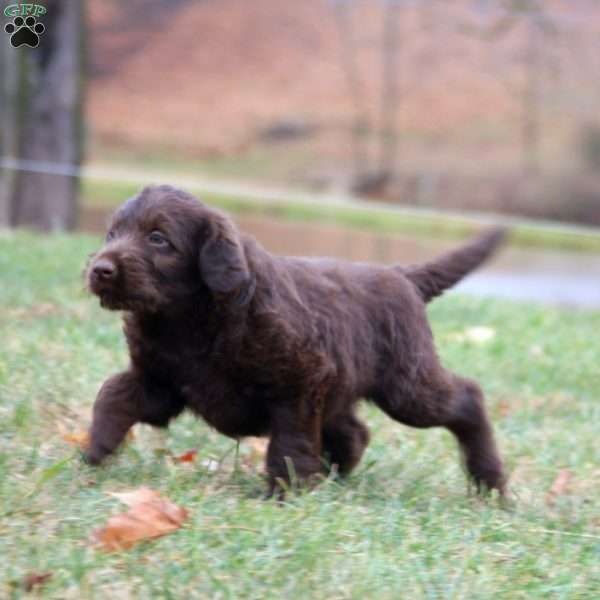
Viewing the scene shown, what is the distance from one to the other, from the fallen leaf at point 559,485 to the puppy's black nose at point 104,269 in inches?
85.3

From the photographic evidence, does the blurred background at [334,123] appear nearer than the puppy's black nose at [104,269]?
No

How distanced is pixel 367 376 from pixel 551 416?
231 centimetres

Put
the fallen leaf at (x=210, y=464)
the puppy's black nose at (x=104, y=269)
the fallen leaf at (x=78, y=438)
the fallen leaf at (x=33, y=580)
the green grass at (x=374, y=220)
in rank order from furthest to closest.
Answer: the green grass at (x=374, y=220)
the fallen leaf at (x=210, y=464)
the fallen leaf at (x=78, y=438)
the puppy's black nose at (x=104, y=269)
the fallen leaf at (x=33, y=580)

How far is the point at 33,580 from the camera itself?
130 inches

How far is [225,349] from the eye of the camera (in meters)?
4.40

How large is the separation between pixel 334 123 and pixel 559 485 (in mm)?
22637

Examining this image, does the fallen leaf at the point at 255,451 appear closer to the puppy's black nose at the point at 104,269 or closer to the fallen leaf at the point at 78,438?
the fallen leaf at the point at 78,438

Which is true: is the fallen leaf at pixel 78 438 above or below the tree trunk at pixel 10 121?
below

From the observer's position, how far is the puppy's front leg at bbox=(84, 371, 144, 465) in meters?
4.47

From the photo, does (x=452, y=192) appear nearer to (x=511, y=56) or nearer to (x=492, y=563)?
(x=511, y=56)

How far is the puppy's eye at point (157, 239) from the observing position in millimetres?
4328

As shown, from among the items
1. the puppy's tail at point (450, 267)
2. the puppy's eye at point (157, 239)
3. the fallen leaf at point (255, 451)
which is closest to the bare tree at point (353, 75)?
the puppy's tail at point (450, 267)

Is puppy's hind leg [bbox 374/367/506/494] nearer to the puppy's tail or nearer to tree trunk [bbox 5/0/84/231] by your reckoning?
the puppy's tail

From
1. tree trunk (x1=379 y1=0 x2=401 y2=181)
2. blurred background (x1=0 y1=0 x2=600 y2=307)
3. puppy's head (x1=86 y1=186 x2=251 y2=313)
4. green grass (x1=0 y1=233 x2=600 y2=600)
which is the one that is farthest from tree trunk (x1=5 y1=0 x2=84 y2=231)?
tree trunk (x1=379 y1=0 x2=401 y2=181)
